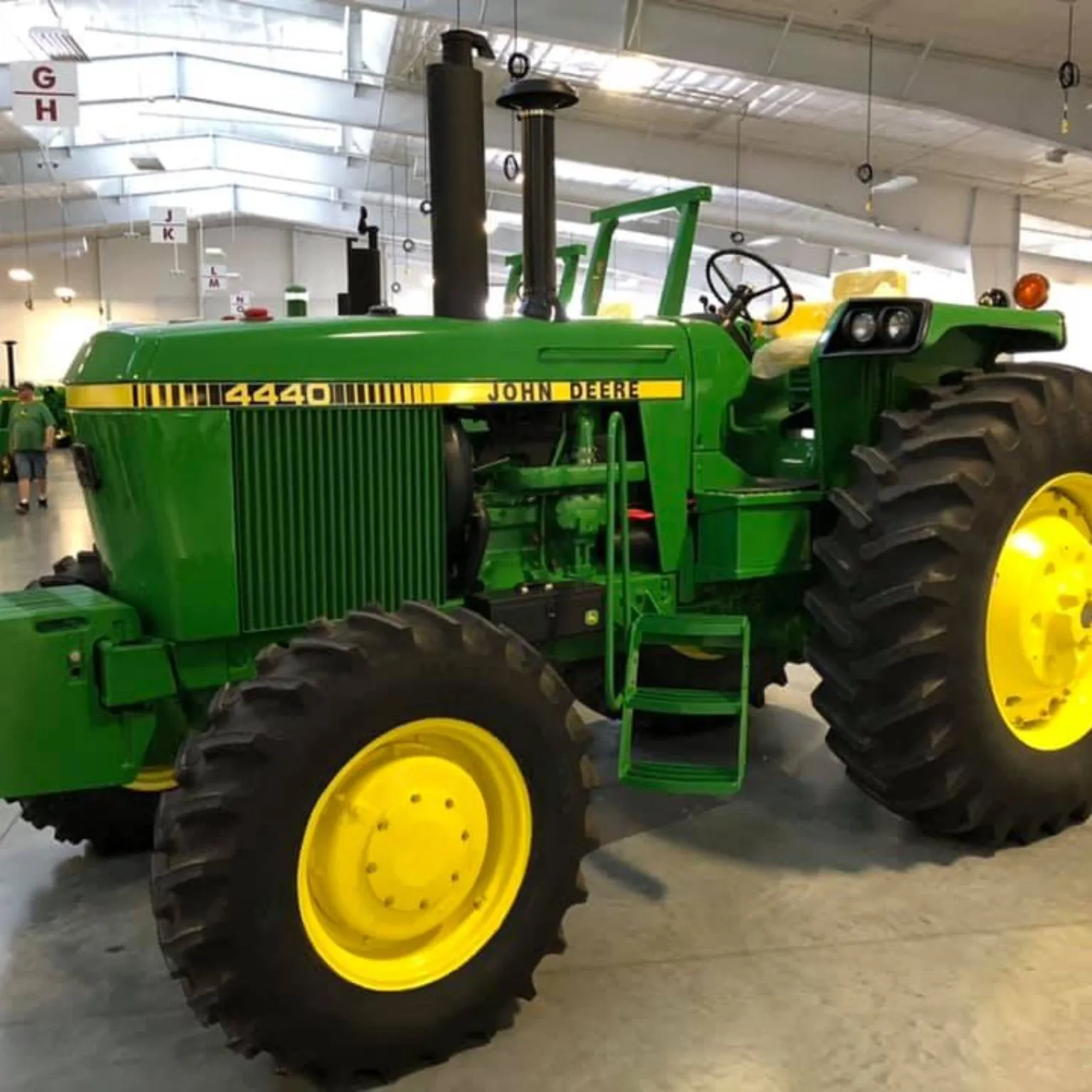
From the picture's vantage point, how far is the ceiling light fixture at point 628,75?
10812mm

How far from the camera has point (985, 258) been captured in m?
16.2

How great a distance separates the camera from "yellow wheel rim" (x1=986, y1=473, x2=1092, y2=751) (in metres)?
3.39

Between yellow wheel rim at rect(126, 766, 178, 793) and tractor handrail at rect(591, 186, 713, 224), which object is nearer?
yellow wheel rim at rect(126, 766, 178, 793)

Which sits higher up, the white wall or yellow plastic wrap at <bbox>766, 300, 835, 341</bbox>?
the white wall

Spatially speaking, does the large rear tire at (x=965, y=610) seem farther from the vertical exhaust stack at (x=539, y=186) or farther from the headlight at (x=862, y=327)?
the vertical exhaust stack at (x=539, y=186)

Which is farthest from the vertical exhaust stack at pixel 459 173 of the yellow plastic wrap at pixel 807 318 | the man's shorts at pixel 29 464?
the man's shorts at pixel 29 464

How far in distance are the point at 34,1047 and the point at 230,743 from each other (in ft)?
3.00

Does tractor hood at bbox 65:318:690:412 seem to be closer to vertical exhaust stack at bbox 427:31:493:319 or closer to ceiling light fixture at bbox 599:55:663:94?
vertical exhaust stack at bbox 427:31:493:319

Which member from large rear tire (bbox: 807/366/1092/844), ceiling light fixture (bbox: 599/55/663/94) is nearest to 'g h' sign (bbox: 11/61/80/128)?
ceiling light fixture (bbox: 599/55/663/94)

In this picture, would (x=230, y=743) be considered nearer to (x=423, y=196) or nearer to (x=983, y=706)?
(x=983, y=706)

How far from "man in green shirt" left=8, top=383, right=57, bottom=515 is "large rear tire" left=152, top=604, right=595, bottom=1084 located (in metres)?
12.0

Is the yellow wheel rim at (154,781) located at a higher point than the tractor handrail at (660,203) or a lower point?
lower

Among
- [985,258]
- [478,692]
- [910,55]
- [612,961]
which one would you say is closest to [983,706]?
[612,961]

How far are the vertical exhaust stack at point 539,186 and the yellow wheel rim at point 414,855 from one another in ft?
4.58
